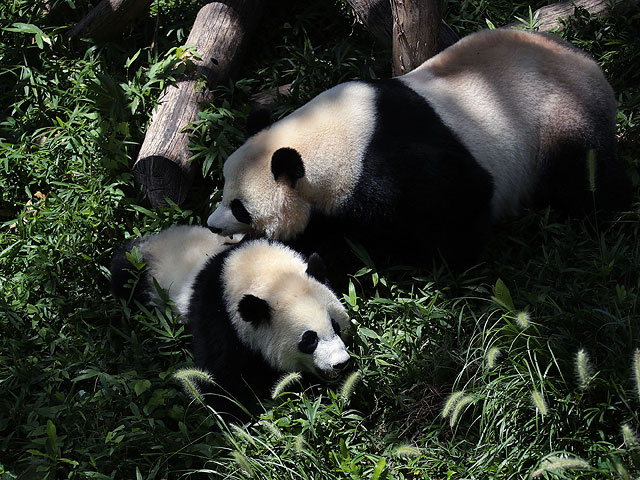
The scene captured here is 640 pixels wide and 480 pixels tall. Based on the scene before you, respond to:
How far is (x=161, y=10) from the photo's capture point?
643 centimetres

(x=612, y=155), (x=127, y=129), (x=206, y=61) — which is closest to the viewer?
(x=612, y=155)

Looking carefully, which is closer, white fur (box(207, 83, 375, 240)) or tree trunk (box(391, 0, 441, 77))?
white fur (box(207, 83, 375, 240))

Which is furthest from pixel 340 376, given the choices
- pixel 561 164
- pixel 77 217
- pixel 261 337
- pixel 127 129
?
pixel 127 129

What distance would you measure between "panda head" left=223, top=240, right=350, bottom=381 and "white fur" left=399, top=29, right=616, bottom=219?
4.21 feet

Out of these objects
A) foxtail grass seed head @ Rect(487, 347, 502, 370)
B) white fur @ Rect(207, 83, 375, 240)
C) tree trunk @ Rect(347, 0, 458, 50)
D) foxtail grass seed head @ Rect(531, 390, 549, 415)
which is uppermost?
tree trunk @ Rect(347, 0, 458, 50)

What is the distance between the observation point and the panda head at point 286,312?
12.0 feet

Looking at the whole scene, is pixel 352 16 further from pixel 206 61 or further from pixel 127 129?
pixel 127 129

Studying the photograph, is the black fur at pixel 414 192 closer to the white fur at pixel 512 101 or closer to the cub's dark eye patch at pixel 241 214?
the white fur at pixel 512 101

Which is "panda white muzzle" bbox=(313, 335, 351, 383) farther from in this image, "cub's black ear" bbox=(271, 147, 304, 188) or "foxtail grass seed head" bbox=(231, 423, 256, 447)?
"cub's black ear" bbox=(271, 147, 304, 188)

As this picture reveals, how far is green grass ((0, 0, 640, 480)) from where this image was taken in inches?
123

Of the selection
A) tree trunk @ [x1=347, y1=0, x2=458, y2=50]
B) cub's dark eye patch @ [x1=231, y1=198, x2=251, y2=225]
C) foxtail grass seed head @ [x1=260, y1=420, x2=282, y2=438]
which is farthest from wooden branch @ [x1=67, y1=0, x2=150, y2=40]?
foxtail grass seed head @ [x1=260, y1=420, x2=282, y2=438]

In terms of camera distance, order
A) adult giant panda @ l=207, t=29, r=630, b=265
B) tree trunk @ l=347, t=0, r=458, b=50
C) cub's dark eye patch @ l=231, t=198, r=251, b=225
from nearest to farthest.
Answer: adult giant panda @ l=207, t=29, r=630, b=265
cub's dark eye patch @ l=231, t=198, r=251, b=225
tree trunk @ l=347, t=0, r=458, b=50

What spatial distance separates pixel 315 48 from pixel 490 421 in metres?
3.71

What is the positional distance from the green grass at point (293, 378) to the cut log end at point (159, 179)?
10 cm
